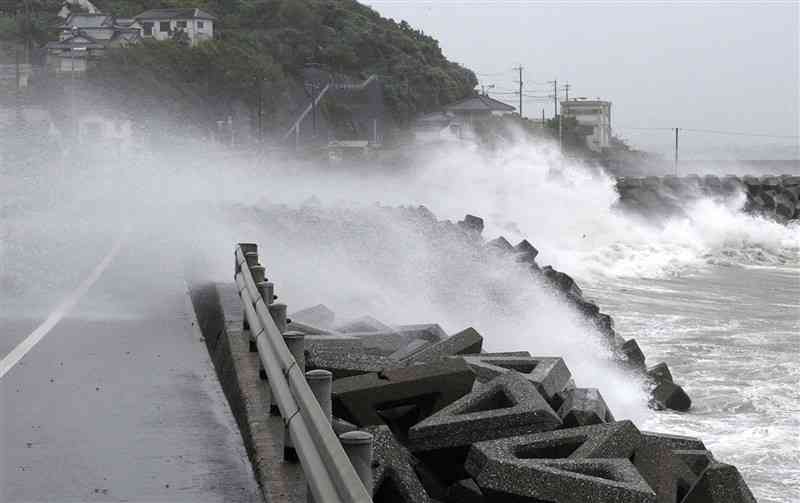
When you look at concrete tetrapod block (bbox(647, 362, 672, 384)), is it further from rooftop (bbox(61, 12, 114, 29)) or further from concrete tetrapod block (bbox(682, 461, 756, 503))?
rooftop (bbox(61, 12, 114, 29))

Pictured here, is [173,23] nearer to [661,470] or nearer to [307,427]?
[661,470]

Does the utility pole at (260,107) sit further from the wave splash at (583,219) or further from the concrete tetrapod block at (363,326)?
the concrete tetrapod block at (363,326)

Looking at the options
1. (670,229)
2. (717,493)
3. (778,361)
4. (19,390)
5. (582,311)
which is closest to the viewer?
(717,493)

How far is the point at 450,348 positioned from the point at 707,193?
58530 mm

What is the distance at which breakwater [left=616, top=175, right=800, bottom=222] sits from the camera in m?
62.8

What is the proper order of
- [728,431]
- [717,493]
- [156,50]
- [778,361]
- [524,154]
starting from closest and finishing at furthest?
[717,493] < [728,431] < [778,361] < [524,154] < [156,50]

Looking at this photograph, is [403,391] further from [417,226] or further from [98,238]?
[98,238]

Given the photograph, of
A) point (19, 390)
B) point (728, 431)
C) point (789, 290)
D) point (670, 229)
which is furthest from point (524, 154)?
point (19, 390)

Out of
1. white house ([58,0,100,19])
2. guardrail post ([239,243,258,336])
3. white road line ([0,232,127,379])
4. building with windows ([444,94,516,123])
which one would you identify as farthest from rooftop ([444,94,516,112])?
guardrail post ([239,243,258,336])

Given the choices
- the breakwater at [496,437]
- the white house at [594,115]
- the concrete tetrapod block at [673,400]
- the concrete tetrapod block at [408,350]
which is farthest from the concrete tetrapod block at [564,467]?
the white house at [594,115]

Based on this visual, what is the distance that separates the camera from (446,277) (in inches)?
848

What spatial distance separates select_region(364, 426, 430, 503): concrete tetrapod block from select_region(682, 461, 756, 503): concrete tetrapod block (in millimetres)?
1676

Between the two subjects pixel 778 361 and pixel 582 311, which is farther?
pixel 582 311

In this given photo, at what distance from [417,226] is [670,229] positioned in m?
31.7
